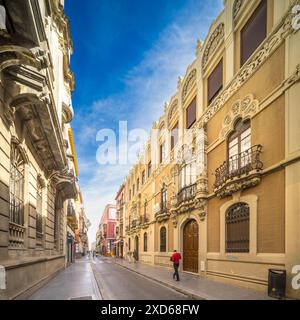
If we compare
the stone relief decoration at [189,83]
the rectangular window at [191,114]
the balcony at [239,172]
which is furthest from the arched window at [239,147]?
the stone relief decoration at [189,83]

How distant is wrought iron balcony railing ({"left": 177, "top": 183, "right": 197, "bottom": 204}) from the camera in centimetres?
1747

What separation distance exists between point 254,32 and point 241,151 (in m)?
5.37

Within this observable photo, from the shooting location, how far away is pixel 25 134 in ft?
32.8

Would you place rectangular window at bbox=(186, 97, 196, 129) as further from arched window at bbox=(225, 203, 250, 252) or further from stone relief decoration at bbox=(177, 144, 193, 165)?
arched window at bbox=(225, 203, 250, 252)

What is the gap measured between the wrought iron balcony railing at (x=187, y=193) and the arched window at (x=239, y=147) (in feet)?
Answer: 13.8

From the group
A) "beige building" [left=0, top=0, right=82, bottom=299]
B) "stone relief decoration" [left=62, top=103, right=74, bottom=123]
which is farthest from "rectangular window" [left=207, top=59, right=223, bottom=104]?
"beige building" [left=0, top=0, right=82, bottom=299]

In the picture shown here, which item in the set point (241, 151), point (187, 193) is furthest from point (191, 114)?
point (241, 151)

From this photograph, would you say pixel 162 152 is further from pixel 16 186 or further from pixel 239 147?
pixel 16 186

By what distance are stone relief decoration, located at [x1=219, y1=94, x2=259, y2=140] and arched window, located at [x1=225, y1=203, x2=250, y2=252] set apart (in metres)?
3.73

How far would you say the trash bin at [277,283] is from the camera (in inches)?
357

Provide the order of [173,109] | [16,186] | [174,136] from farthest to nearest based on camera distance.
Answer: [173,109] < [174,136] < [16,186]

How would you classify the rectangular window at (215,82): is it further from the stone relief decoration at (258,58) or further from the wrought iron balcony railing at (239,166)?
the wrought iron balcony railing at (239,166)

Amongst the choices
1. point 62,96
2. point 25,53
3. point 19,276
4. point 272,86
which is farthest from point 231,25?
point 19,276
